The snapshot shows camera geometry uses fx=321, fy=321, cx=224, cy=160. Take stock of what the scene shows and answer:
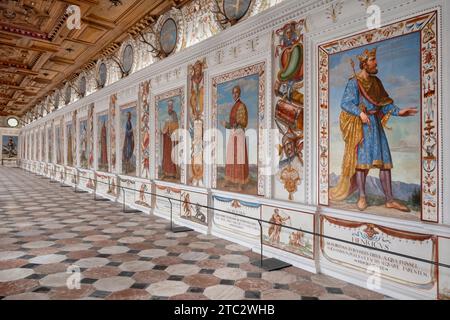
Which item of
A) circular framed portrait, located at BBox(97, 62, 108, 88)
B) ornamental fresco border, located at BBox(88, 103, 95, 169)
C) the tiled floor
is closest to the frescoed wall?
the tiled floor

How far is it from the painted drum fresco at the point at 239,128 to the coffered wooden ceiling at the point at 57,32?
3459 mm

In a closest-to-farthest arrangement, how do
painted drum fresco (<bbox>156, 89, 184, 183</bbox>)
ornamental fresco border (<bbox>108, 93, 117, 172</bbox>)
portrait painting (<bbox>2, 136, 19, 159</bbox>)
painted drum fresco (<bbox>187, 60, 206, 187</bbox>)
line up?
painted drum fresco (<bbox>187, 60, 206, 187</bbox>)
painted drum fresco (<bbox>156, 89, 184, 183</bbox>)
ornamental fresco border (<bbox>108, 93, 117, 172</bbox>)
portrait painting (<bbox>2, 136, 19, 159</bbox>)

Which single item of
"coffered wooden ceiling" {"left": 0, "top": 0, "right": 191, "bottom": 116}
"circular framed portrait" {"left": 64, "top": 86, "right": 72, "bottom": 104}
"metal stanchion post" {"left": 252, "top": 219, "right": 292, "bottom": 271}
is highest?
"coffered wooden ceiling" {"left": 0, "top": 0, "right": 191, "bottom": 116}

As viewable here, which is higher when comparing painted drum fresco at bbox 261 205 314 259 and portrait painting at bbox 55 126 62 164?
portrait painting at bbox 55 126 62 164

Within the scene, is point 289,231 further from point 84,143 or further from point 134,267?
point 84,143

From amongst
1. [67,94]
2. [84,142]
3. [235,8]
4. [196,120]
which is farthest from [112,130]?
[67,94]

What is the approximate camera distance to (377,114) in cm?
483

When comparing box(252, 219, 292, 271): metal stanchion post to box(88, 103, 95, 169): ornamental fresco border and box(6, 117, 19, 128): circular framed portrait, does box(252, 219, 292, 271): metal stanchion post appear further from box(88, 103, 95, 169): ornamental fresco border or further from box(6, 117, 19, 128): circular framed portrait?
box(6, 117, 19, 128): circular framed portrait

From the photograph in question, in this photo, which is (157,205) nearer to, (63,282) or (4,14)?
(63,282)

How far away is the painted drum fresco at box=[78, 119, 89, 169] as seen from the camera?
16.9m

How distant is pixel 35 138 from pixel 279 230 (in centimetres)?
2992

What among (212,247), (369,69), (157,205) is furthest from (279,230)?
(157,205)

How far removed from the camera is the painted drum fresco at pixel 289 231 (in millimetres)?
5707

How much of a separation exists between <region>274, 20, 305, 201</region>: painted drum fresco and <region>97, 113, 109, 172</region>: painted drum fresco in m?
10.2
